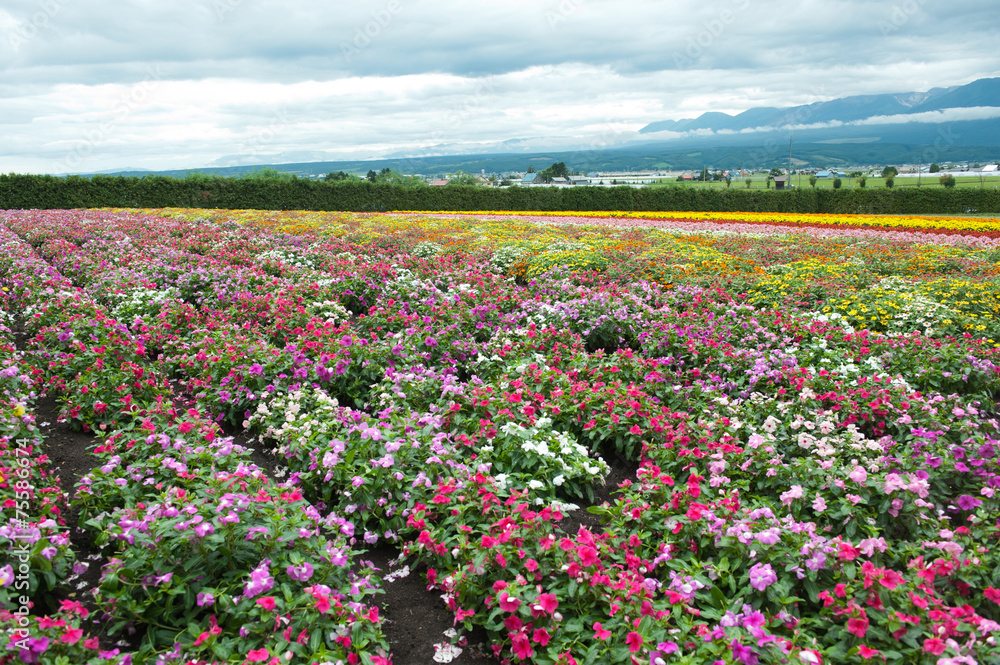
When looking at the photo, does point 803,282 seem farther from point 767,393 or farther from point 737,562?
point 737,562

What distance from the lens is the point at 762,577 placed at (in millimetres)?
2590

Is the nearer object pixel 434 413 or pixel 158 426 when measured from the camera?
pixel 158 426

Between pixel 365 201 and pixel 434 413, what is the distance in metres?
32.8

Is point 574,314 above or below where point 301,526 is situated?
above

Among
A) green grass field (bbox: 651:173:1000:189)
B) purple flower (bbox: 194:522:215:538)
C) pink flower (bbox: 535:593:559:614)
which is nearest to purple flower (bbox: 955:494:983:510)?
pink flower (bbox: 535:593:559:614)

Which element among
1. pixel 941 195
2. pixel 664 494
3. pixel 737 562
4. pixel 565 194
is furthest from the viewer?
pixel 565 194

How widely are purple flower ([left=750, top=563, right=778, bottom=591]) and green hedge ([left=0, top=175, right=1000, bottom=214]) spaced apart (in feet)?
108

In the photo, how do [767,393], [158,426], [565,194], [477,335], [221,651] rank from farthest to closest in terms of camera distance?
[565,194] < [477,335] < [767,393] < [158,426] < [221,651]

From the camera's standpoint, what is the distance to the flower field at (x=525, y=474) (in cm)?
246

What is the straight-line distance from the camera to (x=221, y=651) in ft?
7.39

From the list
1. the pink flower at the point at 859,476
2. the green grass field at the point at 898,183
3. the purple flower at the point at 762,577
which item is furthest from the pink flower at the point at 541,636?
the green grass field at the point at 898,183

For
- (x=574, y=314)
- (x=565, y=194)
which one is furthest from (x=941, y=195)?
(x=574, y=314)

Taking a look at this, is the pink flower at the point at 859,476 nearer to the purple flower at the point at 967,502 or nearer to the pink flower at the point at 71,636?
the purple flower at the point at 967,502

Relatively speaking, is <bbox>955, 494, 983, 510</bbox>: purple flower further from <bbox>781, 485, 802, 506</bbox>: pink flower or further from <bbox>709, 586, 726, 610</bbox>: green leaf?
<bbox>709, 586, 726, 610</bbox>: green leaf
